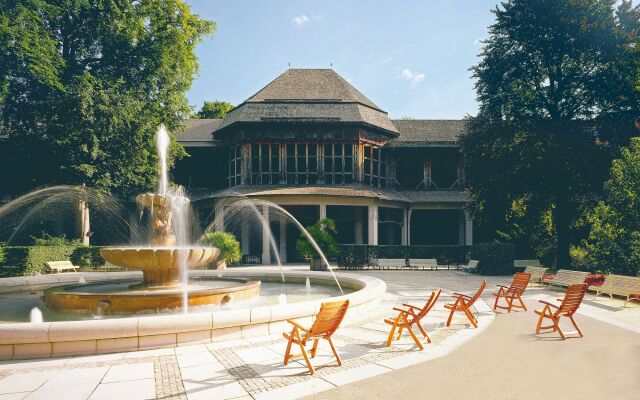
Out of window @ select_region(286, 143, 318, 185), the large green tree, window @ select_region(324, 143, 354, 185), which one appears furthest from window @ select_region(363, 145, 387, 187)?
the large green tree

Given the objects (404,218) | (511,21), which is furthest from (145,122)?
(511,21)

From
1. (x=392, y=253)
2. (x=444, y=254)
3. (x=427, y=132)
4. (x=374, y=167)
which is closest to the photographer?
(x=392, y=253)

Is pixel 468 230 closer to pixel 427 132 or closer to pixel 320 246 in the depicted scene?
pixel 427 132

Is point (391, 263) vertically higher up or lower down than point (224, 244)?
lower down

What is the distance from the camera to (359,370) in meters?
6.20

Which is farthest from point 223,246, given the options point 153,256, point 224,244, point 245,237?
point 153,256

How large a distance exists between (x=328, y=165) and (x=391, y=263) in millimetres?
8089

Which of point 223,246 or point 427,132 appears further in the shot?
point 427,132

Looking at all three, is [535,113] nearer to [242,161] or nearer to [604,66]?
[604,66]

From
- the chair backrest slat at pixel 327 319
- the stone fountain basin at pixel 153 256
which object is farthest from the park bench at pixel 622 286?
the stone fountain basin at pixel 153 256

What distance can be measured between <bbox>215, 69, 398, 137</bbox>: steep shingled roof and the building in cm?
7

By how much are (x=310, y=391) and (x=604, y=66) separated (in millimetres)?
23958

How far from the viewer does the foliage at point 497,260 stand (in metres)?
21.9

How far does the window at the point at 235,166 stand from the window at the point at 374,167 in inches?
328
